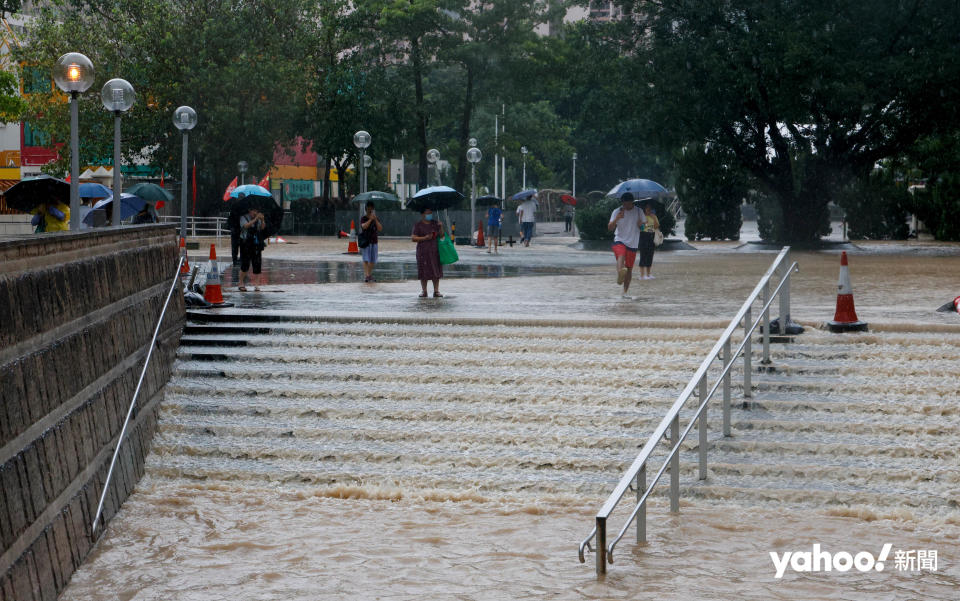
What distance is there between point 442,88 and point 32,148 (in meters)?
21.0

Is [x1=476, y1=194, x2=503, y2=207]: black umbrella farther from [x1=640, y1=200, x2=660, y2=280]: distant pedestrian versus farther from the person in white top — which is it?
the person in white top

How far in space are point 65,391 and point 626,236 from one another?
36.1ft

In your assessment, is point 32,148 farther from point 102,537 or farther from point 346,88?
point 102,537

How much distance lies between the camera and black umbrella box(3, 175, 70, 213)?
17.4 meters

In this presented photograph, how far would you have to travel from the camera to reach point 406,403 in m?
12.3

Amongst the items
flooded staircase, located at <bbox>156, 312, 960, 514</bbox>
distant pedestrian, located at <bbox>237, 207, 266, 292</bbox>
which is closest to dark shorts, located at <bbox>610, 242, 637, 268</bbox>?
flooded staircase, located at <bbox>156, 312, 960, 514</bbox>

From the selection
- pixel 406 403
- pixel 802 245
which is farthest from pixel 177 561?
pixel 802 245

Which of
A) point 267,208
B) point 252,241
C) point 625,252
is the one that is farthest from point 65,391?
point 625,252

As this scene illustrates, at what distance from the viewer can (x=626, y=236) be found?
62.1 ft

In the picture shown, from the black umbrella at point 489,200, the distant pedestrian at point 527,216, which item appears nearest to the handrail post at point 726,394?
the black umbrella at point 489,200

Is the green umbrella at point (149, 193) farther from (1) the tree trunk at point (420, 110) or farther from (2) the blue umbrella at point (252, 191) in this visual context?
(1) the tree trunk at point (420, 110)

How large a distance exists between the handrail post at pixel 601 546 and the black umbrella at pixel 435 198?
12.2m

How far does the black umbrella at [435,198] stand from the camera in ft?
65.6

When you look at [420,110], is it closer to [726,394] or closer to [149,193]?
[149,193]
